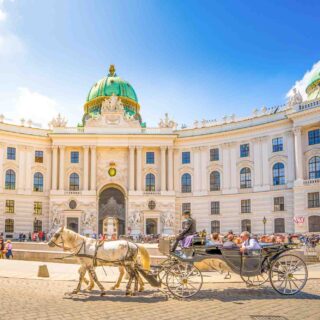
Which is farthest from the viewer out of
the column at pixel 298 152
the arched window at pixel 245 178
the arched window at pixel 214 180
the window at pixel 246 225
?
the arched window at pixel 214 180

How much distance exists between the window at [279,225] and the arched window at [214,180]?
9163 mm

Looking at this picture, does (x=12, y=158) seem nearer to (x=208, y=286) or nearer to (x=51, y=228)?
(x=51, y=228)

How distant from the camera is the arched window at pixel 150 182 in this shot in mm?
58531

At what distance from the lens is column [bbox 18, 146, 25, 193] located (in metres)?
56.8

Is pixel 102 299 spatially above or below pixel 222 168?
below

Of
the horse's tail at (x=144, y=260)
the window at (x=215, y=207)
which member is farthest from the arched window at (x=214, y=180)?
the horse's tail at (x=144, y=260)

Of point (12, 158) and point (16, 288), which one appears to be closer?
point (16, 288)

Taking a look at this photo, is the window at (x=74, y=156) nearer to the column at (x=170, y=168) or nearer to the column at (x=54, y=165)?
the column at (x=54, y=165)

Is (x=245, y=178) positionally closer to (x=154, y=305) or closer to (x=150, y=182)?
(x=150, y=182)

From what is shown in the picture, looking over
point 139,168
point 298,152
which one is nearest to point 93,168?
point 139,168

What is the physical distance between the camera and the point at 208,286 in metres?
16.0

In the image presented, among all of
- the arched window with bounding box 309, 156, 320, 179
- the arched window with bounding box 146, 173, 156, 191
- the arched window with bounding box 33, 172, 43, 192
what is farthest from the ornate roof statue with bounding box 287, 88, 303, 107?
the arched window with bounding box 33, 172, 43, 192

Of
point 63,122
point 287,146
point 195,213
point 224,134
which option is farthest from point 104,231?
point 287,146

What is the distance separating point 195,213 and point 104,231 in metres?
12.7
